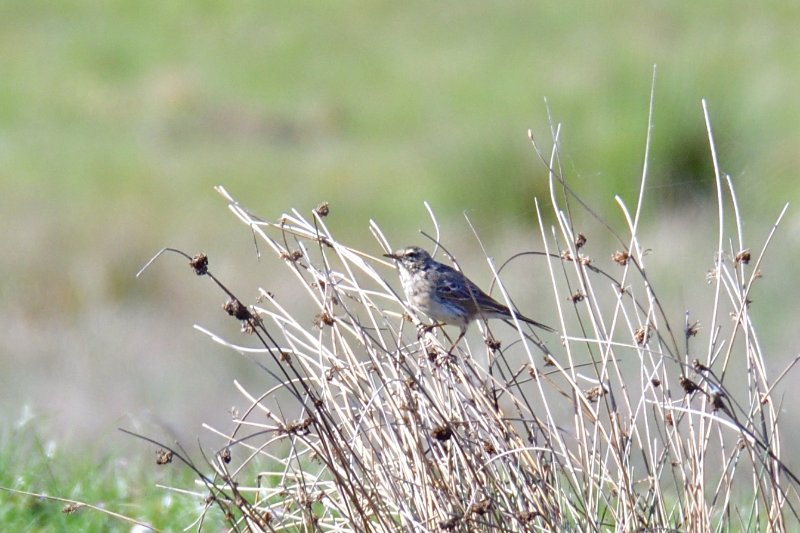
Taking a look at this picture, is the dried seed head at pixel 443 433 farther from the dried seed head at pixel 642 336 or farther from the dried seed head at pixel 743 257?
the dried seed head at pixel 743 257

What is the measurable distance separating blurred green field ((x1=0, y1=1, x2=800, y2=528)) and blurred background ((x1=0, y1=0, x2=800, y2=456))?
2.1 inches

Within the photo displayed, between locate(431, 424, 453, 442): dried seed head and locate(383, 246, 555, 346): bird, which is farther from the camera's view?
locate(383, 246, 555, 346): bird

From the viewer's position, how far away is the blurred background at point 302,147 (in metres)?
10.1

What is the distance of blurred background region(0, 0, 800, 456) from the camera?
10148mm

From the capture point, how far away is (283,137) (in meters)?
24.5

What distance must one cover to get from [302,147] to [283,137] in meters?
0.92

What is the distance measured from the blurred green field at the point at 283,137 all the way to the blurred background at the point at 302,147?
53 mm

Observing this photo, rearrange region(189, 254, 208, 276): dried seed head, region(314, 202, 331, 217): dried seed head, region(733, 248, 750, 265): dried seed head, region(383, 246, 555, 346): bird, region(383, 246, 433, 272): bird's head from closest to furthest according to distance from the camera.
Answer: region(189, 254, 208, 276): dried seed head → region(733, 248, 750, 265): dried seed head → region(314, 202, 331, 217): dried seed head → region(383, 246, 555, 346): bird → region(383, 246, 433, 272): bird's head

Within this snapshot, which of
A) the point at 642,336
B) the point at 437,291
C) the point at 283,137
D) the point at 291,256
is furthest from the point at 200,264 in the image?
the point at 283,137

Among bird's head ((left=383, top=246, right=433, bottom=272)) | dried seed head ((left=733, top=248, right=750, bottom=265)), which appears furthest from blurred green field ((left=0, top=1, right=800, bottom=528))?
bird's head ((left=383, top=246, right=433, bottom=272))

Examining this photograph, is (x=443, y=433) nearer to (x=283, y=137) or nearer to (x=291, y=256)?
(x=291, y=256)

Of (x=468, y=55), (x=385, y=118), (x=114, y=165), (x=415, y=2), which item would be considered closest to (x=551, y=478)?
(x=114, y=165)

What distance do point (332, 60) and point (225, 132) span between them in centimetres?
393

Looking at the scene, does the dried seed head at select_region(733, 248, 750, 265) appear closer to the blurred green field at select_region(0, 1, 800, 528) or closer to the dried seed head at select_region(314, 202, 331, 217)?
the dried seed head at select_region(314, 202, 331, 217)
